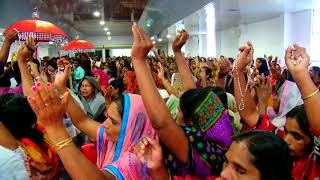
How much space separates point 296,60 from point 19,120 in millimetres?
1409

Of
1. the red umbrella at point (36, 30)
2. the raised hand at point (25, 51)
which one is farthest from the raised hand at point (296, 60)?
the red umbrella at point (36, 30)

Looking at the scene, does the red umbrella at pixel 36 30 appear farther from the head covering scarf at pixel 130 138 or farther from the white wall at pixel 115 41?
the white wall at pixel 115 41

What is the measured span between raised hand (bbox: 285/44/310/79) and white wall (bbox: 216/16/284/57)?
1132 cm

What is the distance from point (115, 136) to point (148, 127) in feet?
0.59

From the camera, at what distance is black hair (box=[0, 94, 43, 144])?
1.72m

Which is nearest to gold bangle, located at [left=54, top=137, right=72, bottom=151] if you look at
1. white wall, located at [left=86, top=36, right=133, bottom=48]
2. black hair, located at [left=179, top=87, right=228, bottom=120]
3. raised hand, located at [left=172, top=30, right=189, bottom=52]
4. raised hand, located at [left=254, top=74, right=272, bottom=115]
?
black hair, located at [left=179, top=87, right=228, bottom=120]

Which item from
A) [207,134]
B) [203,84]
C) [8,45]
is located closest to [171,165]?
[207,134]

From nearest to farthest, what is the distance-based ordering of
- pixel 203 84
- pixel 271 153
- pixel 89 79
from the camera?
pixel 271 153, pixel 89 79, pixel 203 84

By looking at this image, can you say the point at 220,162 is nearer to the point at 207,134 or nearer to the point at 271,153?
the point at 207,134

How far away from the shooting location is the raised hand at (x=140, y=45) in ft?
5.38

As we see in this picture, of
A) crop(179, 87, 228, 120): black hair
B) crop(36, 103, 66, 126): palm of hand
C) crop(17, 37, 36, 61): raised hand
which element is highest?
crop(17, 37, 36, 61): raised hand

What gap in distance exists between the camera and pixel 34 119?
5.78 feet

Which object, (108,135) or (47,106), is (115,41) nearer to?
(108,135)

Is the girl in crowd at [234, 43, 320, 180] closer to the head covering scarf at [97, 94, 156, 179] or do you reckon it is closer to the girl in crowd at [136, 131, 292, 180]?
the girl in crowd at [136, 131, 292, 180]
